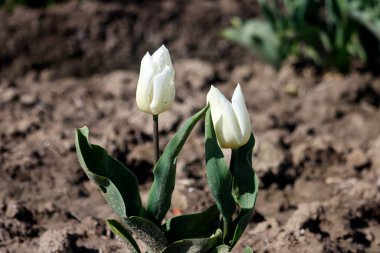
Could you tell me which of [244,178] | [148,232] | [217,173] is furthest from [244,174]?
[148,232]

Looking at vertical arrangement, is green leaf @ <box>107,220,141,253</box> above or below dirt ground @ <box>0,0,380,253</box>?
above

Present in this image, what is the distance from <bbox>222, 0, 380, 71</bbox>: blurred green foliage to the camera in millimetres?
4539

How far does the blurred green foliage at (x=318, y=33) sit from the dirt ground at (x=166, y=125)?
5.6 inches

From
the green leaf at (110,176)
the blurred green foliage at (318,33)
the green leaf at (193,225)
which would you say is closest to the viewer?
the green leaf at (110,176)

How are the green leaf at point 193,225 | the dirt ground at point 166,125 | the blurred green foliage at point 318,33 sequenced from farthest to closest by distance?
the blurred green foliage at point 318,33
the dirt ground at point 166,125
the green leaf at point 193,225

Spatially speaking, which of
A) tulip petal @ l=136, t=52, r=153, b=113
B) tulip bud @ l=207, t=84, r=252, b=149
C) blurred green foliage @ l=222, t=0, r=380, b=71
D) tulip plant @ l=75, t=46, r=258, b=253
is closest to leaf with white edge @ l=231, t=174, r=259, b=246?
tulip plant @ l=75, t=46, r=258, b=253

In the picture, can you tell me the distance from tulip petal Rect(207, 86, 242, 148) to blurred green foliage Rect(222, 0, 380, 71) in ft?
7.42

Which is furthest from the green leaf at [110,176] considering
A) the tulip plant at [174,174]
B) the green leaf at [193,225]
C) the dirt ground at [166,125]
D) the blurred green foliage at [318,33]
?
the blurred green foliage at [318,33]

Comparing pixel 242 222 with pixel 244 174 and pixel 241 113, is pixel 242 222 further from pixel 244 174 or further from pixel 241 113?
pixel 241 113

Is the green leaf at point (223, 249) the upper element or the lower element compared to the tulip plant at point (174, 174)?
lower

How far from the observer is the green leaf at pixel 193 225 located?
2.58 metres

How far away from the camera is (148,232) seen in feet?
8.26

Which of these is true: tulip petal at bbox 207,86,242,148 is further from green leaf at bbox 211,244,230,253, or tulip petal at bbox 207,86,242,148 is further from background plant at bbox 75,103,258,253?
green leaf at bbox 211,244,230,253

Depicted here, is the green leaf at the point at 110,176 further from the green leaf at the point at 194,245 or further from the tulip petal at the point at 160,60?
the tulip petal at the point at 160,60
